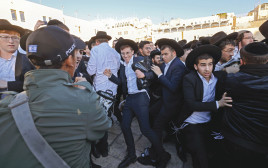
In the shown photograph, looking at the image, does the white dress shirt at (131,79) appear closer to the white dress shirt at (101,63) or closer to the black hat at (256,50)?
the white dress shirt at (101,63)

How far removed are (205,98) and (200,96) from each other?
0.13 m

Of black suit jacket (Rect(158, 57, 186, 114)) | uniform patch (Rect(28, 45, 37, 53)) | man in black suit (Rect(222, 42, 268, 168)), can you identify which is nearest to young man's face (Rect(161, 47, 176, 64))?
black suit jacket (Rect(158, 57, 186, 114))

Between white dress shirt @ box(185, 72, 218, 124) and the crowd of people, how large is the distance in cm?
2

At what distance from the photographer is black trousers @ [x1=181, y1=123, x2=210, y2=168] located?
2.23m

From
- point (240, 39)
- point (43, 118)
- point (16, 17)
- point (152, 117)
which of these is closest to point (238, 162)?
point (152, 117)

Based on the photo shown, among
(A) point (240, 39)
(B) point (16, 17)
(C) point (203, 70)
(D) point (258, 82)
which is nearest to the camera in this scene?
(D) point (258, 82)

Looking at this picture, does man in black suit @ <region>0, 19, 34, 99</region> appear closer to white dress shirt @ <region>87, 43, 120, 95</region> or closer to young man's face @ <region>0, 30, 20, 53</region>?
young man's face @ <region>0, 30, 20, 53</region>

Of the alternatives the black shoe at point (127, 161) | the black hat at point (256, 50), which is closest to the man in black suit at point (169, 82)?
the black shoe at point (127, 161)

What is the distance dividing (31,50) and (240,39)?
15.7ft

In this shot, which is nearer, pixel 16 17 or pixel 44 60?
pixel 44 60

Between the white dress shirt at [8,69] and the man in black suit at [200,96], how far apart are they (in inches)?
115

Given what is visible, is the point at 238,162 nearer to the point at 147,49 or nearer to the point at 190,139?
the point at 190,139

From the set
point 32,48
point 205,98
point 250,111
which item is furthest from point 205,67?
point 32,48

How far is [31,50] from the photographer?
3.22 ft
